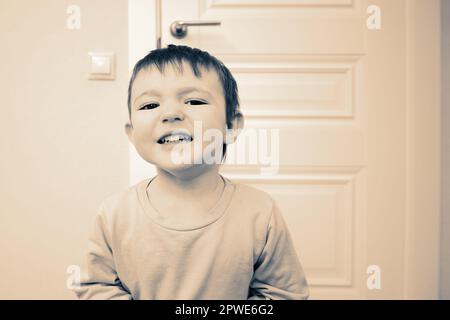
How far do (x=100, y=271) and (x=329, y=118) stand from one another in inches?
32.3

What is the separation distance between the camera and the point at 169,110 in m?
0.49

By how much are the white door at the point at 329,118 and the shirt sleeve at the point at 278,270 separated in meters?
0.52

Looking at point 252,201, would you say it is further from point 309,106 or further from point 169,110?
point 309,106

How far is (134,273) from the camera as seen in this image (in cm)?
54

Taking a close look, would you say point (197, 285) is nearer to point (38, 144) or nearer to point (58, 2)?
point (38, 144)

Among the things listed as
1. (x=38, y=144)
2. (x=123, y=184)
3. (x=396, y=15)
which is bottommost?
(x=123, y=184)

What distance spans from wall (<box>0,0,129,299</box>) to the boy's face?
1.92 ft

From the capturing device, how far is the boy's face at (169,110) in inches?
19.4

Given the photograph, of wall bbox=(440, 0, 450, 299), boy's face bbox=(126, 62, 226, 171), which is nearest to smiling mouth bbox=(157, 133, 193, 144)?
boy's face bbox=(126, 62, 226, 171)

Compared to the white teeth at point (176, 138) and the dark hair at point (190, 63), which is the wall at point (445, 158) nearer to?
the dark hair at point (190, 63)

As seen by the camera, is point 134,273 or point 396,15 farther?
point 396,15

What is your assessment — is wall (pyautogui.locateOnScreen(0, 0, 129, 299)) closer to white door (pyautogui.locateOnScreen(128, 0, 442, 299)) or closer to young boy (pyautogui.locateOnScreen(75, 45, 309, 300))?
white door (pyautogui.locateOnScreen(128, 0, 442, 299))

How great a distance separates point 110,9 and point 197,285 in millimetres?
904

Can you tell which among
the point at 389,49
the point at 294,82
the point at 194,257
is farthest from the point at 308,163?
the point at 194,257
